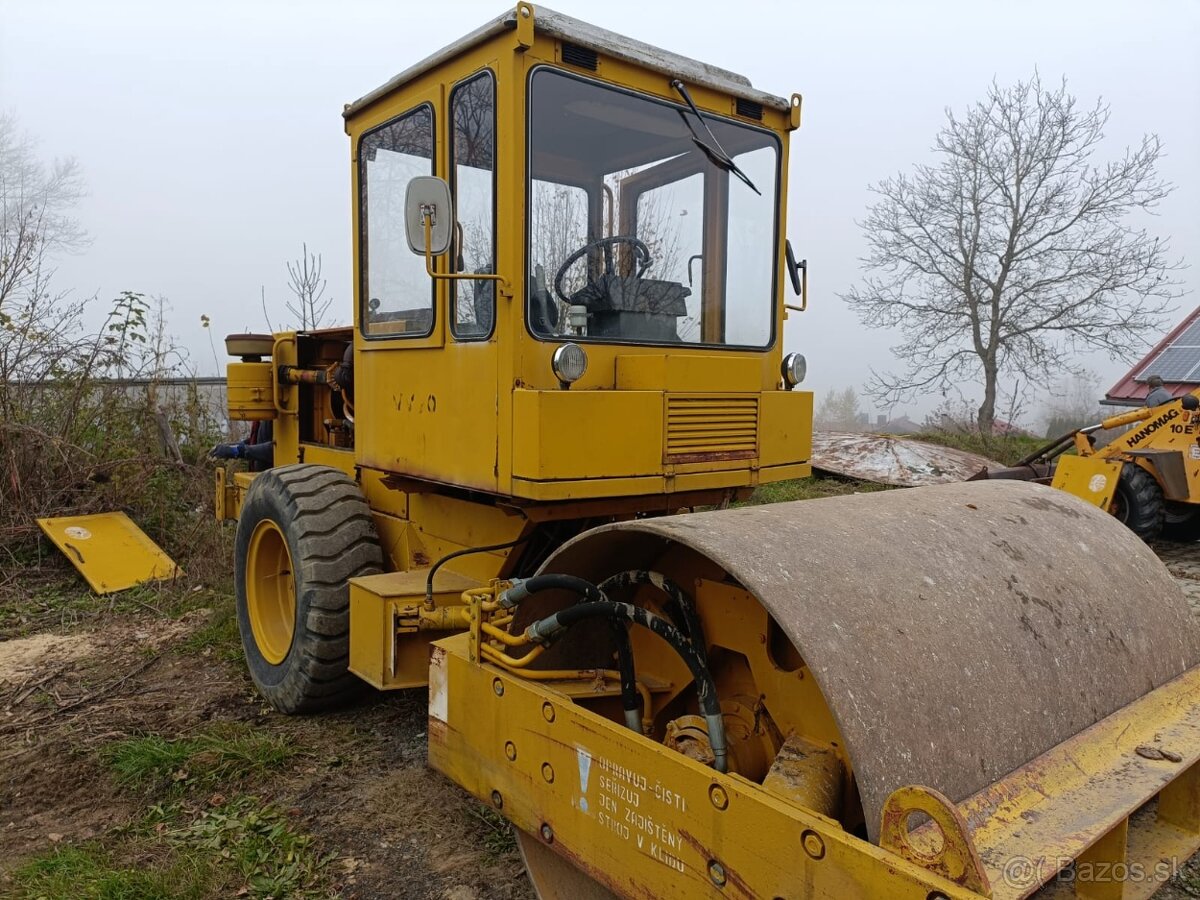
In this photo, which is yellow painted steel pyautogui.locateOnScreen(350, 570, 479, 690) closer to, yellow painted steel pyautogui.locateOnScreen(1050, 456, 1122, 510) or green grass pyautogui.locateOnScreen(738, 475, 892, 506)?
green grass pyautogui.locateOnScreen(738, 475, 892, 506)

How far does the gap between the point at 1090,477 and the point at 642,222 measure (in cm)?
696

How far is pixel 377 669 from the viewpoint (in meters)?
3.30

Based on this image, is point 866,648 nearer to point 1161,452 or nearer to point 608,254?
point 608,254

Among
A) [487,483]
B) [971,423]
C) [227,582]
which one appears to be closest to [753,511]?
[487,483]

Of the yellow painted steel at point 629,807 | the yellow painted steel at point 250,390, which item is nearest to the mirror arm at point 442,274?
the yellow painted steel at point 629,807

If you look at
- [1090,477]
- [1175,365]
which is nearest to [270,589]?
[1090,477]

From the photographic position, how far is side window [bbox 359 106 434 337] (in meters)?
3.59

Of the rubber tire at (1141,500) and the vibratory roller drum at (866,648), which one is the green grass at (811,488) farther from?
the vibratory roller drum at (866,648)

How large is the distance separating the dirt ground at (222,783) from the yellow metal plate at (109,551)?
1108 mm

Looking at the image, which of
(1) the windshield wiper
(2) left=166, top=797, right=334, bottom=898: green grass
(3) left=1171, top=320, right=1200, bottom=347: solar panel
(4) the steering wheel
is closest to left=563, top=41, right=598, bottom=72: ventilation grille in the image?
(1) the windshield wiper

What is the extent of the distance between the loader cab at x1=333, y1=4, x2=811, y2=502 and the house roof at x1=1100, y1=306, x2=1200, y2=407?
35.7 feet

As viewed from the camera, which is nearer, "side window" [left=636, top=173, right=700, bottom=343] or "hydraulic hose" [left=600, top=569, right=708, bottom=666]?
"hydraulic hose" [left=600, top=569, right=708, bottom=666]

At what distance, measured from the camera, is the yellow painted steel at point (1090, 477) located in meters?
8.68

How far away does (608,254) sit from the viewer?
350 cm
